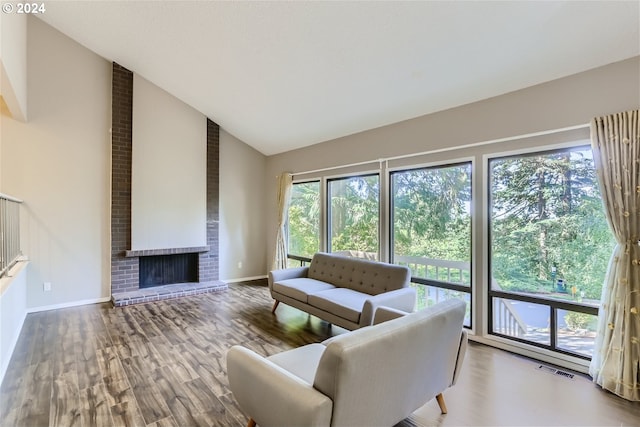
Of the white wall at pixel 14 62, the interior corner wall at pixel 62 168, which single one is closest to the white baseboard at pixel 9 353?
the interior corner wall at pixel 62 168

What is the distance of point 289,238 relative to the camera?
6273 millimetres

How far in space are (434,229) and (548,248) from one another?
3.90 feet

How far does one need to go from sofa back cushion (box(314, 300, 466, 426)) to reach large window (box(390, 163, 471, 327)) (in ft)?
5.73

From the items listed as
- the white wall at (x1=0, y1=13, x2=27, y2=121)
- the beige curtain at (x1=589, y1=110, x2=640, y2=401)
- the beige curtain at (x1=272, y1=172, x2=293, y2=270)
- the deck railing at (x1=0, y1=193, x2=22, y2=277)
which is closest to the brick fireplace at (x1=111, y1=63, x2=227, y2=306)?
the white wall at (x1=0, y1=13, x2=27, y2=121)

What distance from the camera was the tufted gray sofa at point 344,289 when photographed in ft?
10.2

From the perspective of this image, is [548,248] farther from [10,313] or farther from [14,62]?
[14,62]

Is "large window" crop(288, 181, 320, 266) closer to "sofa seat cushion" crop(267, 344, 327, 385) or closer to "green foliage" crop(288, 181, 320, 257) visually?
"green foliage" crop(288, 181, 320, 257)

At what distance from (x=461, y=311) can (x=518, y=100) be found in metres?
2.35

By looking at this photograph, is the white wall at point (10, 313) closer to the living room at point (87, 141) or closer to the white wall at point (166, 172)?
the living room at point (87, 141)

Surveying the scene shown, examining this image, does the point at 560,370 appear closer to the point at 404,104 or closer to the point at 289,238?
the point at 404,104

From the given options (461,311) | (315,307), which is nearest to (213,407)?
(315,307)

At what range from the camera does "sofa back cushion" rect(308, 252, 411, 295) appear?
139 inches

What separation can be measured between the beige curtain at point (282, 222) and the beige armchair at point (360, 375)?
410 cm

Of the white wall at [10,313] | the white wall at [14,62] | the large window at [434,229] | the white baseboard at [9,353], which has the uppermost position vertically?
the white wall at [14,62]
